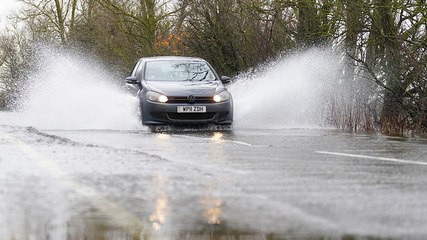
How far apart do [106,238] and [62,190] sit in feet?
7.96

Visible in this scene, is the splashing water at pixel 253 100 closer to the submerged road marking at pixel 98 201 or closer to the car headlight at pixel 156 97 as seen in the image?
the car headlight at pixel 156 97

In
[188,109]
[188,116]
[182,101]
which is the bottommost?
[188,116]

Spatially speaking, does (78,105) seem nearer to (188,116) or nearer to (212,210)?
(188,116)

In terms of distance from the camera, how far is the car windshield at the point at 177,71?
20438 mm

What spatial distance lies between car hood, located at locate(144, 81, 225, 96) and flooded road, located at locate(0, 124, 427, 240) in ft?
18.5

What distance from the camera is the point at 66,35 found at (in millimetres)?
55688

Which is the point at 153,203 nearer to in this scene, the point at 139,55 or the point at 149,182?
the point at 149,182

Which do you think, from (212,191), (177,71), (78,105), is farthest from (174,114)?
(212,191)

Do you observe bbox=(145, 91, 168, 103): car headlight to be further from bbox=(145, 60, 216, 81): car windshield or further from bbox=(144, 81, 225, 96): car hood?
bbox=(145, 60, 216, 81): car windshield

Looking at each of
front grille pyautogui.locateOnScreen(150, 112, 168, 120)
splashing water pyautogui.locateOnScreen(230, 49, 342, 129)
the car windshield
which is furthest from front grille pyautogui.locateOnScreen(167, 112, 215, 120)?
splashing water pyautogui.locateOnScreen(230, 49, 342, 129)

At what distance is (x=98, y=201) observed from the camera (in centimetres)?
679

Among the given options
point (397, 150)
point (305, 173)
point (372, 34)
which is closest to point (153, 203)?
point (305, 173)

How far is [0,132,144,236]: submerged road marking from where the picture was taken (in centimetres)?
562

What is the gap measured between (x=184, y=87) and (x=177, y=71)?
146 centimetres
